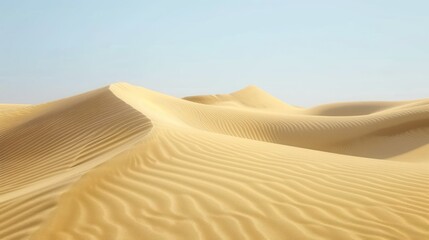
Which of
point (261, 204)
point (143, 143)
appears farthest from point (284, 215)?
point (143, 143)

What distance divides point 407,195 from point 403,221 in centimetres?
83

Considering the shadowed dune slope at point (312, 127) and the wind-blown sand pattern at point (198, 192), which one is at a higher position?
the shadowed dune slope at point (312, 127)

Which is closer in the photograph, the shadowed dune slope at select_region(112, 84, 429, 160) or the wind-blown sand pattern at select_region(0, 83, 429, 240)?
the wind-blown sand pattern at select_region(0, 83, 429, 240)

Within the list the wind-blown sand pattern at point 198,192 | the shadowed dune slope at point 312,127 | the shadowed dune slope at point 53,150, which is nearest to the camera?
the wind-blown sand pattern at point 198,192

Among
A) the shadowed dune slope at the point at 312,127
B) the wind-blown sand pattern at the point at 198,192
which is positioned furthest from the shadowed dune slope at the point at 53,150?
the shadowed dune slope at the point at 312,127

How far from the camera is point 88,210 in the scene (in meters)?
3.77

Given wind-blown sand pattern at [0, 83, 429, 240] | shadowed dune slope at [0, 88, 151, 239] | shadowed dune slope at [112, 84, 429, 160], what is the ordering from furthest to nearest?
shadowed dune slope at [112, 84, 429, 160] < shadowed dune slope at [0, 88, 151, 239] < wind-blown sand pattern at [0, 83, 429, 240]

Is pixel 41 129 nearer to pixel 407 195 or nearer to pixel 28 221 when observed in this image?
pixel 28 221

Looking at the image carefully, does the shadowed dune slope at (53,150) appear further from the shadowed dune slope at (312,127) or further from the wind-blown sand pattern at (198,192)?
the shadowed dune slope at (312,127)

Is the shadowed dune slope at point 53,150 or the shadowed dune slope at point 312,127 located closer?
the shadowed dune slope at point 53,150

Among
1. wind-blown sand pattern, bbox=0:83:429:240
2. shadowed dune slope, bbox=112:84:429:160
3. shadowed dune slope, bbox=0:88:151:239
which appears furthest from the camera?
shadowed dune slope, bbox=112:84:429:160

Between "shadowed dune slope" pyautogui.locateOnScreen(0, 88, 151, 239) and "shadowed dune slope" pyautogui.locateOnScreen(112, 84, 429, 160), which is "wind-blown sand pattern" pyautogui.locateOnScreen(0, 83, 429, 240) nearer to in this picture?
"shadowed dune slope" pyautogui.locateOnScreen(0, 88, 151, 239)

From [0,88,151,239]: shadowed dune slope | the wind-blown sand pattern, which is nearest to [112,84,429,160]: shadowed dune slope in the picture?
[0,88,151,239]: shadowed dune slope

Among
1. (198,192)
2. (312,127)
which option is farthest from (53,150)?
(312,127)
